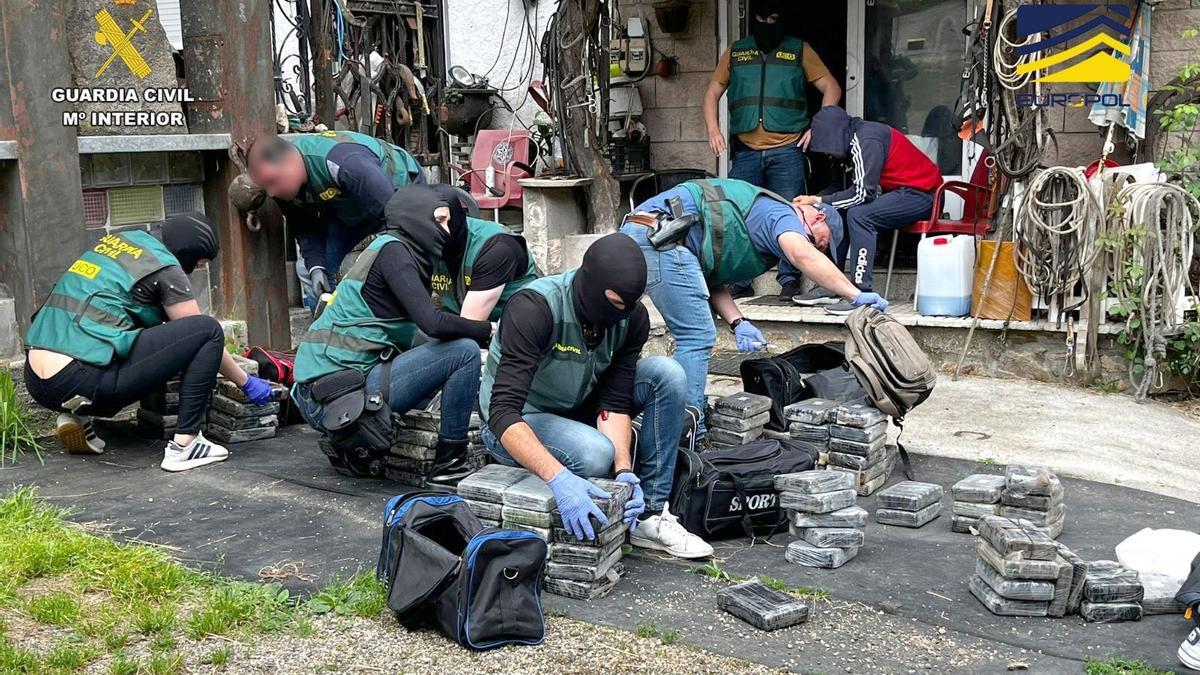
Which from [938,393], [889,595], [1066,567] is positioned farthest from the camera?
[938,393]

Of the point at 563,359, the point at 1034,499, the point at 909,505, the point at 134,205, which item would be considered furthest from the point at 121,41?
the point at 1034,499

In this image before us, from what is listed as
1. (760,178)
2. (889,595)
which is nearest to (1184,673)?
(889,595)

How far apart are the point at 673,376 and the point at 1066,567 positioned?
154cm

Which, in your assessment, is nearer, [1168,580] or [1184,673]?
[1184,673]

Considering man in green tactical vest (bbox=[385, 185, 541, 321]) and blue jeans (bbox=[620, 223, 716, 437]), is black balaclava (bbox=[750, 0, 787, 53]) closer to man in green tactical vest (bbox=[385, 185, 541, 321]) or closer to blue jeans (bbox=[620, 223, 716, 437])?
blue jeans (bbox=[620, 223, 716, 437])

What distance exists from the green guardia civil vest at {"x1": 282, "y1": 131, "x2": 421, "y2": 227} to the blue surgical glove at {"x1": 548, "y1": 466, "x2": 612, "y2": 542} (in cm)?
304

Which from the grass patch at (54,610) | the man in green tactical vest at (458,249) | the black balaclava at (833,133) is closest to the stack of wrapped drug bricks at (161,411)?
the man in green tactical vest at (458,249)

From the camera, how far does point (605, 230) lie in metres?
9.25

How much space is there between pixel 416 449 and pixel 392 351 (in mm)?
445

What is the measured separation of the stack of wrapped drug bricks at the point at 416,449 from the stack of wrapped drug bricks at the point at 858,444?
5.10 ft

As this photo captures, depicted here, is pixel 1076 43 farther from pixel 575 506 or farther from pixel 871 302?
pixel 575 506

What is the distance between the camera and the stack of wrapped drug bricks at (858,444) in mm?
5285

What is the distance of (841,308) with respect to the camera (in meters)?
7.77

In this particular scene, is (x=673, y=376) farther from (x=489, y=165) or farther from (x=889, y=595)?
(x=489, y=165)
